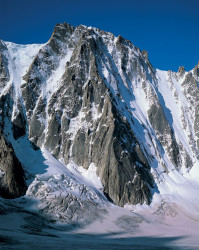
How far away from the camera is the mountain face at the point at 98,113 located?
89812 millimetres

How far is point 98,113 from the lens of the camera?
102 m

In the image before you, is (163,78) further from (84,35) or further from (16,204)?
(16,204)

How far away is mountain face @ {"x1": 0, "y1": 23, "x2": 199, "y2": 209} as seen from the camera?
8981 cm

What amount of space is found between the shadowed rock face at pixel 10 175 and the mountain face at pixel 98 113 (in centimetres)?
26

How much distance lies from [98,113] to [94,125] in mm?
5362

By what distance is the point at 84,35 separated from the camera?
Answer: 12225 centimetres

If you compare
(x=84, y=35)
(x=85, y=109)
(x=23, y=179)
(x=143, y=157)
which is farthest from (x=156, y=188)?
(x=84, y=35)

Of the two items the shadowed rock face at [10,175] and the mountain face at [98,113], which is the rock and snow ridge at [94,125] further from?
the shadowed rock face at [10,175]

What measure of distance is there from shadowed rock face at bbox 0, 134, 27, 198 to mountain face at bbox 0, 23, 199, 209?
263mm

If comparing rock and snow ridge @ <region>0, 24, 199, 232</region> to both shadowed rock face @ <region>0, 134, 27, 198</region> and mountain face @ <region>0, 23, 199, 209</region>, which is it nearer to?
mountain face @ <region>0, 23, 199, 209</region>

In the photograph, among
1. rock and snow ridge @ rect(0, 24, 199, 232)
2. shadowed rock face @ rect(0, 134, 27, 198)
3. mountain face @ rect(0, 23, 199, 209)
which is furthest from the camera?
mountain face @ rect(0, 23, 199, 209)

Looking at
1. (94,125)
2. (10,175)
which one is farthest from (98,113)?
(10,175)

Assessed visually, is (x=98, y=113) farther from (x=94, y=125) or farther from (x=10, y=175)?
(x=10, y=175)

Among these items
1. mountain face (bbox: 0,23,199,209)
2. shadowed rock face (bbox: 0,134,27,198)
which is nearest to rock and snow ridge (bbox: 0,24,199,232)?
mountain face (bbox: 0,23,199,209)
